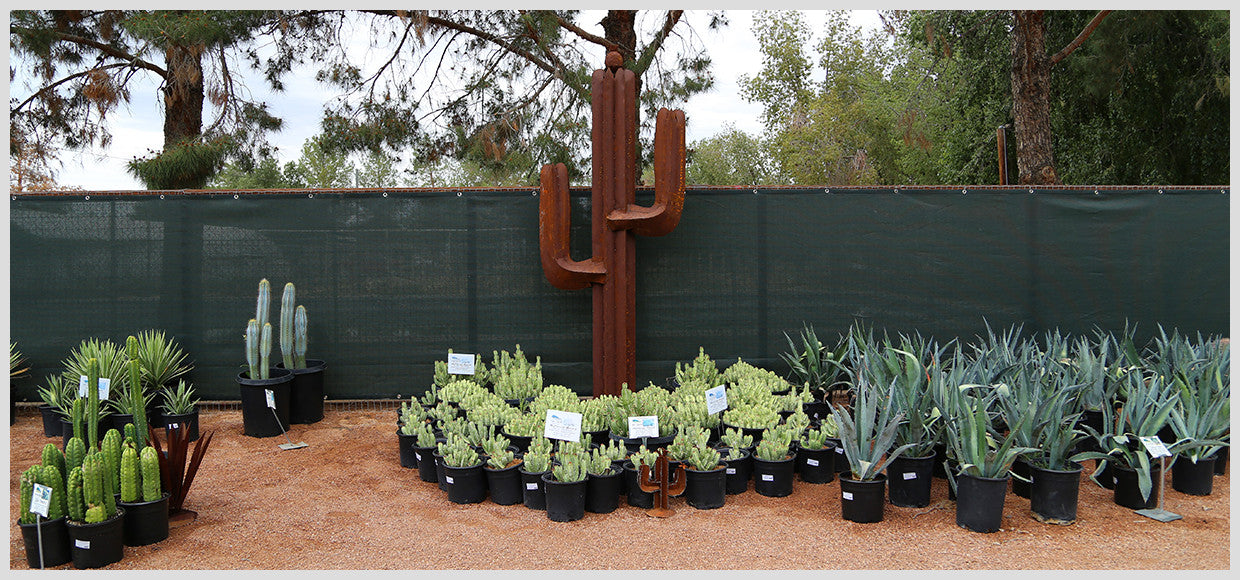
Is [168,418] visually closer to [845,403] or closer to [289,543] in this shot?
[289,543]

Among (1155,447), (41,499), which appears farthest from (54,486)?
(1155,447)

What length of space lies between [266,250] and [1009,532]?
15.4 feet

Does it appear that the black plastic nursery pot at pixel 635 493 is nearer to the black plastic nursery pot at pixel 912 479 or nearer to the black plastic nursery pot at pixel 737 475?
the black plastic nursery pot at pixel 737 475

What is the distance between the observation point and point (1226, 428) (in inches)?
149

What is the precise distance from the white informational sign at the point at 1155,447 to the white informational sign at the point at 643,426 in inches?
78.3

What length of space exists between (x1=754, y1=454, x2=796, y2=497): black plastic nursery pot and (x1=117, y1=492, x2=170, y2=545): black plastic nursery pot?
2.41 meters

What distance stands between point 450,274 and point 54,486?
3.00m

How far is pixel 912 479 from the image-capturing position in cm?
354

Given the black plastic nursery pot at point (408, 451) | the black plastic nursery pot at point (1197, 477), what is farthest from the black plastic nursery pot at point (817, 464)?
the black plastic nursery pot at point (408, 451)

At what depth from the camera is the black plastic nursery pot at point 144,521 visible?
311cm

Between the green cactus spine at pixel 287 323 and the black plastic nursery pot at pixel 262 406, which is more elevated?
the green cactus spine at pixel 287 323

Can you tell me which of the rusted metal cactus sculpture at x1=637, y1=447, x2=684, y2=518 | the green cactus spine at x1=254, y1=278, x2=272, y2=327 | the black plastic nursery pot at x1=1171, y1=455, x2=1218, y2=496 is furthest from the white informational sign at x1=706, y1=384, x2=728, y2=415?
the green cactus spine at x1=254, y1=278, x2=272, y2=327

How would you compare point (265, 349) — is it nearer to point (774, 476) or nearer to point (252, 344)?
point (252, 344)

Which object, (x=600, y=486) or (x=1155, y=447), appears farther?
(x=600, y=486)
